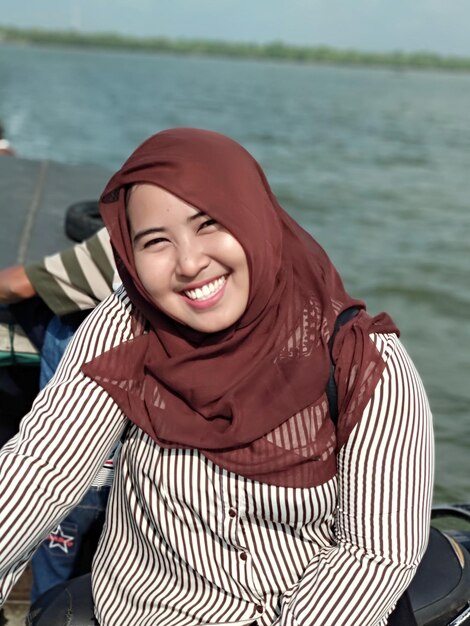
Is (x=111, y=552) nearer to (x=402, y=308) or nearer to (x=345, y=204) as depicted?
(x=402, y=308)

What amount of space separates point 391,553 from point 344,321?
0.38 meters

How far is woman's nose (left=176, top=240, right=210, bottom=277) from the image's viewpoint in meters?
1.50

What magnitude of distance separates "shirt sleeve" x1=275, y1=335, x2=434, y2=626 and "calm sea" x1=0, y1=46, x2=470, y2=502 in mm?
3514

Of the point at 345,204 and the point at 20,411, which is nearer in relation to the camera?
the point at 20,411

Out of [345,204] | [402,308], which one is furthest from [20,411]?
[345,204]

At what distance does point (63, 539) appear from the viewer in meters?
2.58

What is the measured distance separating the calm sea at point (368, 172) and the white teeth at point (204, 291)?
369 centimetres

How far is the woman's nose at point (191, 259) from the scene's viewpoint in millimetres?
1500

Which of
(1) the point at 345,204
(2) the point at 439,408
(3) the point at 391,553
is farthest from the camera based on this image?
(1) the point at 345,204

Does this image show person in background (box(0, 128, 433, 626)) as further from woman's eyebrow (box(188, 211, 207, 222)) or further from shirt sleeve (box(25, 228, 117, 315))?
shirt sleeve (box(25, 228, 117, 315))

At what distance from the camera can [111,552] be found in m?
1.77

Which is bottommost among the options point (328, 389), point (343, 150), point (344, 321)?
point (343, 150)

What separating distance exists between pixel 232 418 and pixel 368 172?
56.3 ft

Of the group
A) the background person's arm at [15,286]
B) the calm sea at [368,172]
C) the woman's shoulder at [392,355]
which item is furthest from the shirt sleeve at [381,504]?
the calm sea at [368,172]
